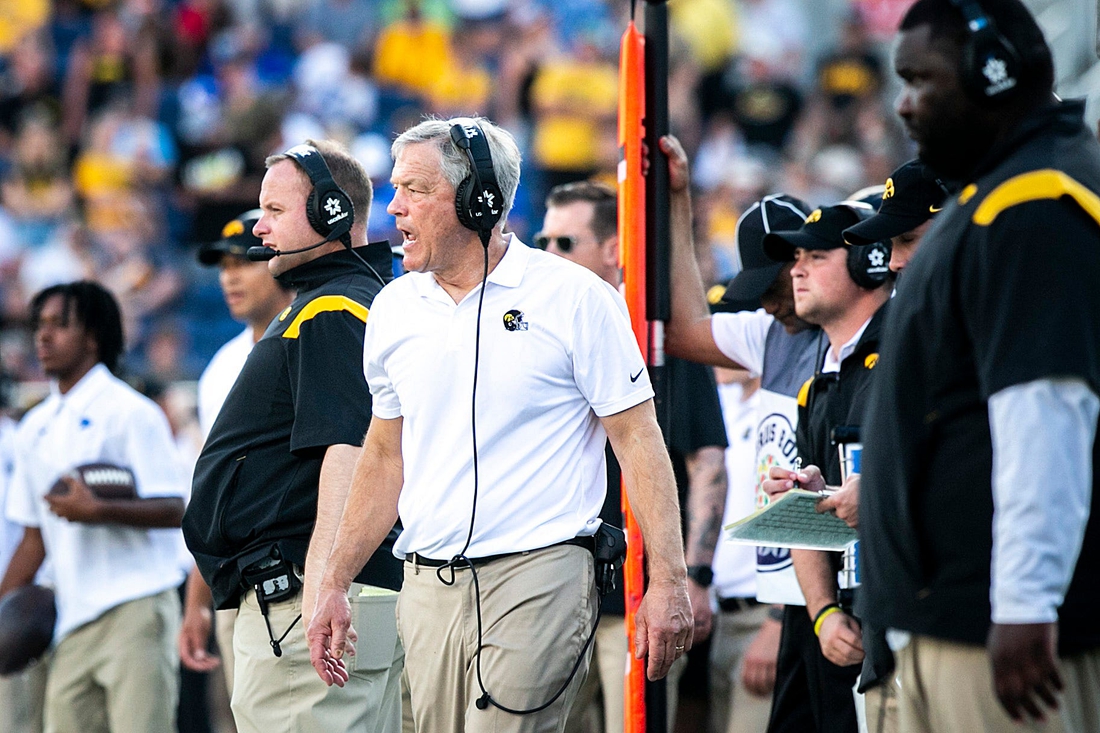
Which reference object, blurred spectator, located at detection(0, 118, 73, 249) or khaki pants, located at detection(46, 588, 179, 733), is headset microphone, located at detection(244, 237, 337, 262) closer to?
khaki pants, located at detection(46, 588, 179, 733)

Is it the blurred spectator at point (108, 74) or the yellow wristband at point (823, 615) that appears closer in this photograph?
the yellow wristband at point (823, 615)

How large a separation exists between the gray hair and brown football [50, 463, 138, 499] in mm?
2687

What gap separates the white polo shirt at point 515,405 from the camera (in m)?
3.85

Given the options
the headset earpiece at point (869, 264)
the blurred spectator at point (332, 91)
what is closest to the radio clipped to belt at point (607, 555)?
the headset earpiece at point (869, 264)

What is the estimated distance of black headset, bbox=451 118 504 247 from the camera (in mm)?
4000

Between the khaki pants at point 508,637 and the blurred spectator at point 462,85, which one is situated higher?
the blurred spectator at point 462,85

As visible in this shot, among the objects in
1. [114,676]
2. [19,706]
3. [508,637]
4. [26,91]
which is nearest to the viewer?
[508,637]

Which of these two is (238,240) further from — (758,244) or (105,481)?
(758,244)

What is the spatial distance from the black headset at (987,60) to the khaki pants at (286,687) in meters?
2.50

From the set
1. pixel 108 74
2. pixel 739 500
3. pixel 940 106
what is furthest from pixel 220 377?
pixel 108 74

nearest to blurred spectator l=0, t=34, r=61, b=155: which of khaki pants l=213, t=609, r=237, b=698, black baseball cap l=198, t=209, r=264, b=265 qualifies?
black baseball cap l=198, t=209, r=264, b=265

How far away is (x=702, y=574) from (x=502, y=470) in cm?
217

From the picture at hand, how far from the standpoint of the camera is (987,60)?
2.87 metres

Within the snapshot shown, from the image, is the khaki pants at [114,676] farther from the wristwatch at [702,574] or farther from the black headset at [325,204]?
the black headset at [325,204]
